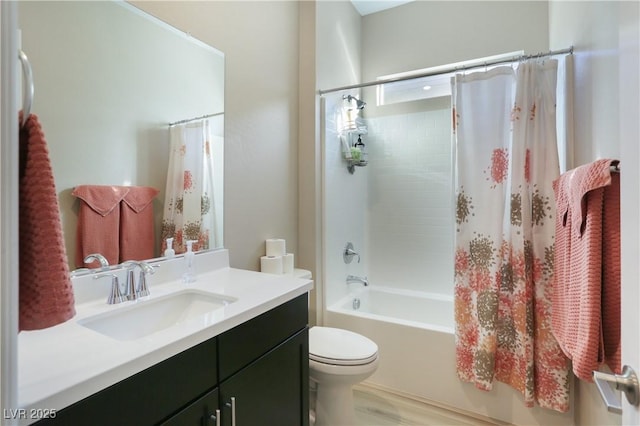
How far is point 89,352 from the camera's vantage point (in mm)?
769

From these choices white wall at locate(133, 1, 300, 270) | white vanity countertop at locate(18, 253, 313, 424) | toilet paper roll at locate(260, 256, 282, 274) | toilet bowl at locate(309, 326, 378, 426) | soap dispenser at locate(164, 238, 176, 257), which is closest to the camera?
white vanity countertop at locate(18, 253, 313, 424)

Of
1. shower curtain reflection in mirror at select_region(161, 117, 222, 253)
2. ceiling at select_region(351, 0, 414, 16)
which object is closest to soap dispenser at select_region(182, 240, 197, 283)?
shower curtain reflection in mirror at select_region(161, 117, 222, 253)

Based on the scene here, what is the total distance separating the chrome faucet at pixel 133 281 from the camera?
3.94 ft

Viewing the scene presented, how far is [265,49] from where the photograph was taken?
6.70 ft

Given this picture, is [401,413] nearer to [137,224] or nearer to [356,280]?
[356,280]

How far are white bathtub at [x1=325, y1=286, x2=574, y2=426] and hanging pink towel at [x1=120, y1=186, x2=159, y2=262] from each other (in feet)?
4.62

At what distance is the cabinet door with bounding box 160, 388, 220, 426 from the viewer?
0.84m

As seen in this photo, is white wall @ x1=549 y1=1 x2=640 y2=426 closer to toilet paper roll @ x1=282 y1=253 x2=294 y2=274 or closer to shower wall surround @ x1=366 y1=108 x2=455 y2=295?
shower wall surround @ x1=366 y1=108 x2=455 y2=295

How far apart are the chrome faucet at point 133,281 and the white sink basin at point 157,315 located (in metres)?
0.04

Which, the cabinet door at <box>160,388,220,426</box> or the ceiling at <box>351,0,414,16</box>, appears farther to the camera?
the ceiling at <box>351,0,414,16</box>

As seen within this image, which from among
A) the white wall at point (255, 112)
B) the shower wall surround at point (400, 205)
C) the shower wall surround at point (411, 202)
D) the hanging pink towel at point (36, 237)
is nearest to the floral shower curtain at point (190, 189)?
the white wall at point (255, 112)

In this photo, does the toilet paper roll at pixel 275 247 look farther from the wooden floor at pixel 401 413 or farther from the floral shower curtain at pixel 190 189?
the wooden floor at pixel 401 413

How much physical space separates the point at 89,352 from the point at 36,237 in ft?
1.31

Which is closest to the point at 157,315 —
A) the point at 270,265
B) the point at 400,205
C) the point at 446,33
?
the point at 270,265
